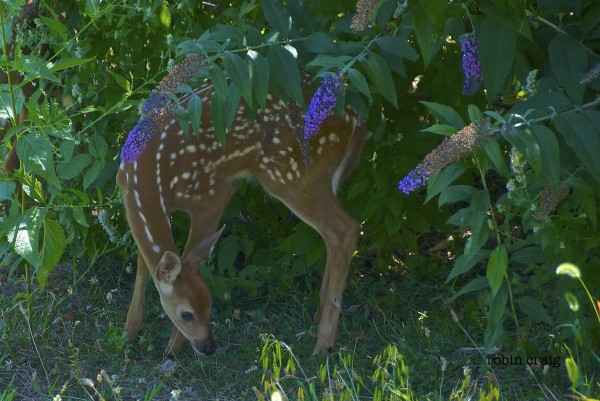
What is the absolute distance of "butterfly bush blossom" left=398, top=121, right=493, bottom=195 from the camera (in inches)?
135

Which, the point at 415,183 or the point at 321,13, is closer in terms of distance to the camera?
the point at 415,183

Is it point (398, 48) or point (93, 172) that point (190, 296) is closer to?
point (93, 172)

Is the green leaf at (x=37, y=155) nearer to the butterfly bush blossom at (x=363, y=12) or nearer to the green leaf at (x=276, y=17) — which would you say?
the green leaf at (x=276, y=17)

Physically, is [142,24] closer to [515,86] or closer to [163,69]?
[163,69]

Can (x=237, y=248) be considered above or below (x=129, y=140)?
below

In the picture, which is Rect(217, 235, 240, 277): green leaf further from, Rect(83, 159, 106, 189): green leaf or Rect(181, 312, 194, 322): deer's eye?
Rect(83, 159, 106, 189): green leaf

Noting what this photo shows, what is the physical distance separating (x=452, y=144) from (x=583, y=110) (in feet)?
2.59

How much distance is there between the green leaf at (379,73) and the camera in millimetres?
4141

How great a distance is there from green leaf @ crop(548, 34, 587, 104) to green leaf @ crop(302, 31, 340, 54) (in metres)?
0.86

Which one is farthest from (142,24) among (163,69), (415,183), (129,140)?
(415,183)

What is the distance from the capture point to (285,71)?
4207mm

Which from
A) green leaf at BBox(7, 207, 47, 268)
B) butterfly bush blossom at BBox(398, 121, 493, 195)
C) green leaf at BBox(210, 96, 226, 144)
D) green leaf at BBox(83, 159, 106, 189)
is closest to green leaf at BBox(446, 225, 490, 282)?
butterfly bush blossom at BBox(398, 121, 493, 195)

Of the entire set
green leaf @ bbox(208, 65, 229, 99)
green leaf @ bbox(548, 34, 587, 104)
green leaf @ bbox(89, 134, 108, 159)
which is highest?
green leaf @ bbox(208, 65, 229, 99)

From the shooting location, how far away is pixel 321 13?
14.7 feet
